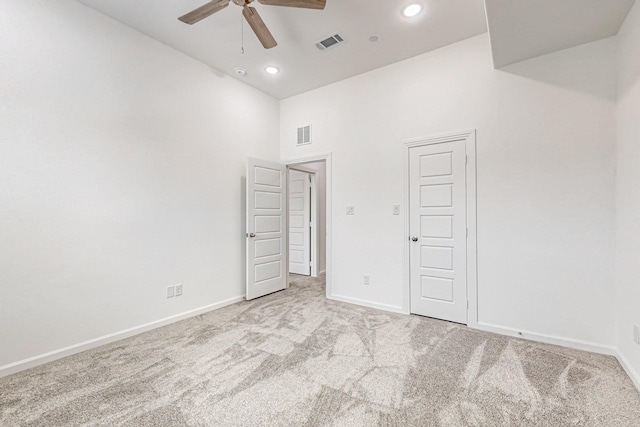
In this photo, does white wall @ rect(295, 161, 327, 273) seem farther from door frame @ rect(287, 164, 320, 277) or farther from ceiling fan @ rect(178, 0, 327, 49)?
ceiling fan @ rect(178, 0, 327, 49)

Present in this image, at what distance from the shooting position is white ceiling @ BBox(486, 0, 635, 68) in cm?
200

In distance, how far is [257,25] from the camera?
7.80 feet

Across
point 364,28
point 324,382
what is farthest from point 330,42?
point 324,382

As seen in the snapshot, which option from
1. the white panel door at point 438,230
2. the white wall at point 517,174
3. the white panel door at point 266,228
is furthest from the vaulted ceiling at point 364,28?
the white panel door at point 266,228

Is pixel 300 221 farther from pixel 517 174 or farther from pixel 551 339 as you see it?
pixel 551 339

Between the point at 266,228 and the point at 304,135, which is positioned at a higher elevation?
the point at 304,135

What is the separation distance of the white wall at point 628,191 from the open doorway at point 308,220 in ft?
12.7

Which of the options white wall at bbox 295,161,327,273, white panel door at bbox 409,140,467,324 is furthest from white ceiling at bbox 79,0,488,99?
white wall at bbox 295,161,327,273

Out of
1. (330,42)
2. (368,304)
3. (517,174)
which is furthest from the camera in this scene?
(368,304)

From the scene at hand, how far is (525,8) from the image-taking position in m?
2.03

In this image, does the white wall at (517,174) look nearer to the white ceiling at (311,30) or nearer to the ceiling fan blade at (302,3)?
the white ceiling at (311,30)

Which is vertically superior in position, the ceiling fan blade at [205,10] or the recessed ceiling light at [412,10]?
the recessed ceiling light at [412,10]

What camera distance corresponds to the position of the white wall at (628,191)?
195 centimetres

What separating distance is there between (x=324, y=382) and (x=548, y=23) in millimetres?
3257
